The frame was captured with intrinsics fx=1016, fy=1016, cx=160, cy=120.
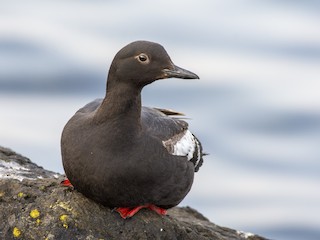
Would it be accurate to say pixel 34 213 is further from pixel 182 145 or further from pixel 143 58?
pixel 182 145

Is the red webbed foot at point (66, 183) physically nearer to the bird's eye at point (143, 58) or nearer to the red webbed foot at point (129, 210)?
the red webbed foot at point (129, 210)

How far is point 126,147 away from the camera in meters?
6.86

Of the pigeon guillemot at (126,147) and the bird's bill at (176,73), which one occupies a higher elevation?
the bird's bill at (176,73)

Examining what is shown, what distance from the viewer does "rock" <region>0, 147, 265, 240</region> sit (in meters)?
6.41

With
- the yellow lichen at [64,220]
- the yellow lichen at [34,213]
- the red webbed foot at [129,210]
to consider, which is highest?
the red webbed foot at [129,210]

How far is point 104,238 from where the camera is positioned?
6488mm

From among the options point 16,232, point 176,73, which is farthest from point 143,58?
point 16,232

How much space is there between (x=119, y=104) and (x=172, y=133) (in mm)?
575

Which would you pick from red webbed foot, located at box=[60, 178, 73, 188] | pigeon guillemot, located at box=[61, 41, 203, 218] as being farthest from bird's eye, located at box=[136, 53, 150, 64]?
red webbed foot, located at box=[60, 178, 73, 188]

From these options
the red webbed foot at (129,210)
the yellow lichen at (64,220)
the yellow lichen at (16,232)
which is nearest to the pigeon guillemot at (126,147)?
the red webbed foot at (129,210)

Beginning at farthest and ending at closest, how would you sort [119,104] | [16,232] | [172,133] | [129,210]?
[172,133] < [119,104] < [129,210] < [16,232]

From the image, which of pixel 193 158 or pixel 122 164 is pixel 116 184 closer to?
pixel 122 164

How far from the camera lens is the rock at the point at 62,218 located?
6.41 metres

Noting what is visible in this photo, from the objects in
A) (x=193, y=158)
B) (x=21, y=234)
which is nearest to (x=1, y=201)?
(x=21, y=234)
